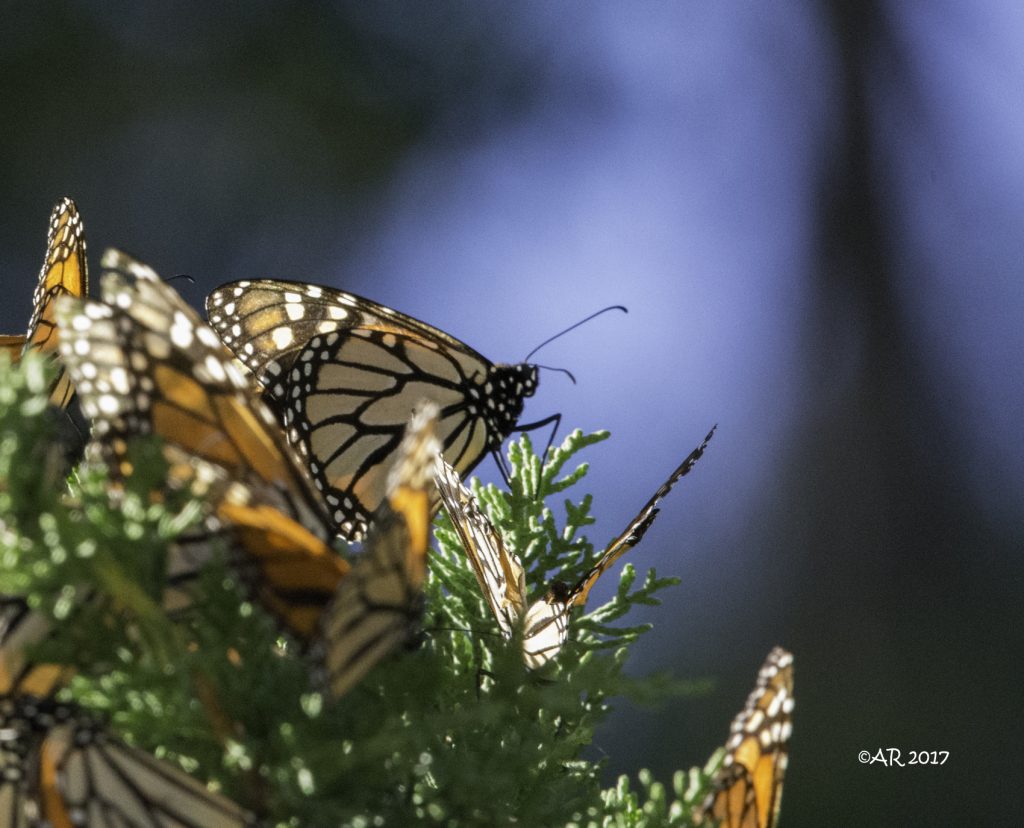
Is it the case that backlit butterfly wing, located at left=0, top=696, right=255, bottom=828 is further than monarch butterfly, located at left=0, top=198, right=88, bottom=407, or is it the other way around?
monarch butterfly, located at left=0, top=198, right=88, bottom=407

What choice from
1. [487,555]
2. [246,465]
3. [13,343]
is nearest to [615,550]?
[487,555]

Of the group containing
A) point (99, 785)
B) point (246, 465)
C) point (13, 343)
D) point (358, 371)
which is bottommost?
point (99, 785)

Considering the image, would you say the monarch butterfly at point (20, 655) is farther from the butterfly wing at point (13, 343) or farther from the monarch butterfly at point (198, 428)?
the butterfly wing at point (13, 343)

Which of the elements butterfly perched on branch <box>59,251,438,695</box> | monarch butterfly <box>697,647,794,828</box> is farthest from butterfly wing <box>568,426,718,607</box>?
butterfly perched on branch <box>59,251,438,695</box>

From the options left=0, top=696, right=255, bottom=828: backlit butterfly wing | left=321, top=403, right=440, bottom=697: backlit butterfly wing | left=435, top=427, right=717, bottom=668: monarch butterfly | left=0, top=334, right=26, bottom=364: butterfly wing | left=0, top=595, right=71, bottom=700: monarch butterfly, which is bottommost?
left=0, top=696, right=255, bottom=828: backlit butterfly wing

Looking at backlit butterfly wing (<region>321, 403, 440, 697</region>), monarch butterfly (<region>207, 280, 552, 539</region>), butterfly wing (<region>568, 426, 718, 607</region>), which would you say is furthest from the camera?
monarch butterfly (<region>207, 280, 552, 539</region>)

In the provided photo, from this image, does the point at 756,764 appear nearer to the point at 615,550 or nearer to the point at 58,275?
the point at 615,550

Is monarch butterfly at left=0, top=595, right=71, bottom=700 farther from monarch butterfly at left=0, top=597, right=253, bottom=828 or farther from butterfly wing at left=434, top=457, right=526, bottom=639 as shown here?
butterfly wing at left=434, top=457, right=526, bottom=639

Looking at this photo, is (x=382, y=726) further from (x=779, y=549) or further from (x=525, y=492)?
(x=779, y=549)
